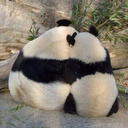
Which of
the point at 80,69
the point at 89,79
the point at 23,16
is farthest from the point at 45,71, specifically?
the point at 23,16

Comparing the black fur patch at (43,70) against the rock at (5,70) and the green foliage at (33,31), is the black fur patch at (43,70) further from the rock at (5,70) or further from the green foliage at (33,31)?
the green foliage at (33,31)

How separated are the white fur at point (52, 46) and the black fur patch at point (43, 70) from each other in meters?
0.06

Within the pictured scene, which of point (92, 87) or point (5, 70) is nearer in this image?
point (92, 87)

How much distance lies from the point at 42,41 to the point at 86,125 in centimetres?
109

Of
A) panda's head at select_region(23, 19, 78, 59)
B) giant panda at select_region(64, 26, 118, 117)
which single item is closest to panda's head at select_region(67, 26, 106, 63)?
giant panda at select_region(64, 26, 118, 117)

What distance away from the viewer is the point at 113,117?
366cm

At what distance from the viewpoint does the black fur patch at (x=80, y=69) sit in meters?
3.47

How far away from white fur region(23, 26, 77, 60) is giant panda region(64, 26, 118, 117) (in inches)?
4.1

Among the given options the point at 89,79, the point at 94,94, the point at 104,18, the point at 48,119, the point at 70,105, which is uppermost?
the point at 104,18

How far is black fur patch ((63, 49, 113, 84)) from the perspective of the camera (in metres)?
3.47

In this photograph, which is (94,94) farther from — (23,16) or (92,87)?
(23,16)

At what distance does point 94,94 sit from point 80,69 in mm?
311

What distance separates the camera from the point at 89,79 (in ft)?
11.3

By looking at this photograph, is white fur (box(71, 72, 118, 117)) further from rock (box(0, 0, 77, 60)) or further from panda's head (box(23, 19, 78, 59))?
rock (box(0, 0, 77, 60))
